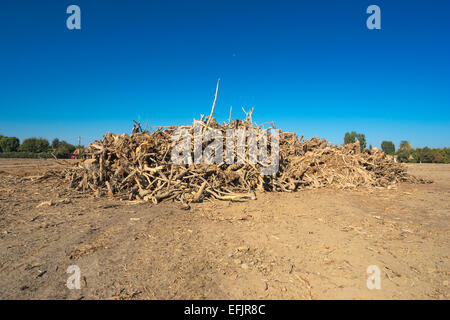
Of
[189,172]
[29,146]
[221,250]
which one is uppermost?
[29,146]

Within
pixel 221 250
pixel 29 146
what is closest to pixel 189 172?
pixel 221 250

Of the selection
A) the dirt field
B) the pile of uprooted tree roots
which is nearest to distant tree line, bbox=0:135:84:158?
the pile of uprooted tree roots

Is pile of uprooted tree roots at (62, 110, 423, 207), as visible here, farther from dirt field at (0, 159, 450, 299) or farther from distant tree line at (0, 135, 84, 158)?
distant tree line at (0, 135, 84, 158)

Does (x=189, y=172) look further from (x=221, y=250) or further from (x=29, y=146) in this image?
(x=29, y=146)

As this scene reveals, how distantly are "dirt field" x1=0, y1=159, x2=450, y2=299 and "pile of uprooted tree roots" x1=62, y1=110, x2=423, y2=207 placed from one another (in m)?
0.73

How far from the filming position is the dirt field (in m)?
2.30

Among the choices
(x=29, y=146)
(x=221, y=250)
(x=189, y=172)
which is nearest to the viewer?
(x=221, y=250)

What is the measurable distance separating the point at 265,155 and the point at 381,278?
5.41 m

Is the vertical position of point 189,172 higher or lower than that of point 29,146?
lower

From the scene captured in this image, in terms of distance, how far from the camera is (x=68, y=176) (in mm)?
7234

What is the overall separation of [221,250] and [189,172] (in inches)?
139

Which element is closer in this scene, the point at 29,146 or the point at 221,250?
the point at 221,250

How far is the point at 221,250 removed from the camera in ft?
10.4
